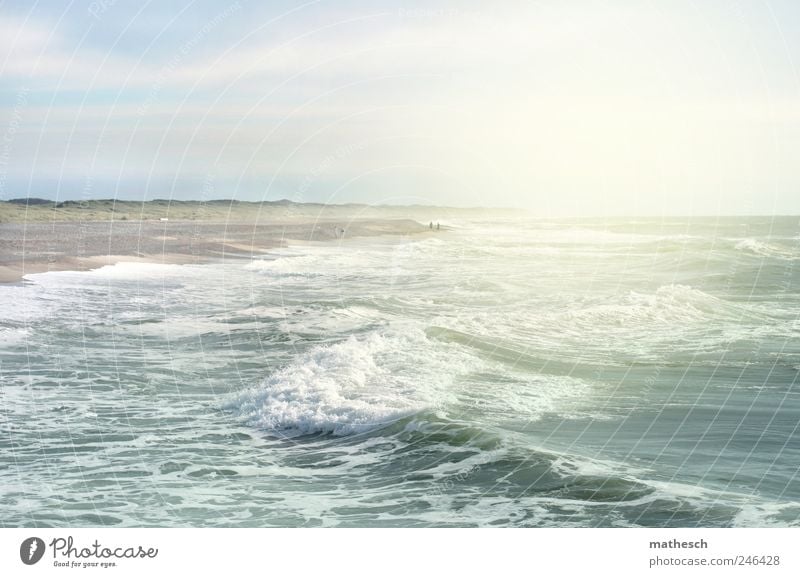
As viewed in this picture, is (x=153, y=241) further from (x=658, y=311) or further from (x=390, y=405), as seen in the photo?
(x=390, y=405)

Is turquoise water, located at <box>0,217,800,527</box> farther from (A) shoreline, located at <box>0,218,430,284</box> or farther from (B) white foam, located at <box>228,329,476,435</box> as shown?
(A) shoreline, located at <box>0,218,430,284</box>

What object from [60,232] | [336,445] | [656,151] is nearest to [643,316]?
[656,151]

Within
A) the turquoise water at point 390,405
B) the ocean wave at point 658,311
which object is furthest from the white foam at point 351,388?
the ocean wave at point 658,311

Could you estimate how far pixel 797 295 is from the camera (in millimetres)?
24375

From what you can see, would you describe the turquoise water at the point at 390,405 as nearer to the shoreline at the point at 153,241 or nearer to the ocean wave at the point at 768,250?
the shoreline at the point at 153,241

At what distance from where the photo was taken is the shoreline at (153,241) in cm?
2630

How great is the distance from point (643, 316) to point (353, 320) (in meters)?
6.63

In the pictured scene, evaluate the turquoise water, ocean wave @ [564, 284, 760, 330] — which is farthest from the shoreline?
ocean wave @ [564, 284, 760, 330]

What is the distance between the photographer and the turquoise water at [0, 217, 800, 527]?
8.05m

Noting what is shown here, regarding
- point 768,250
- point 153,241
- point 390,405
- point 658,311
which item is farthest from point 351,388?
point 768,250

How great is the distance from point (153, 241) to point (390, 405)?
2588cm

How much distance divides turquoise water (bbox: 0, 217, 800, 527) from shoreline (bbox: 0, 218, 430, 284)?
3.79 m

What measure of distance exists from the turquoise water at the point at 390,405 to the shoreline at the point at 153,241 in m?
3.79
